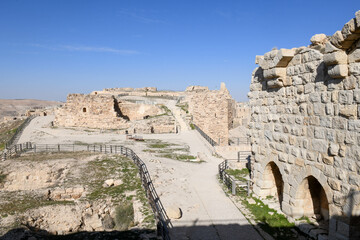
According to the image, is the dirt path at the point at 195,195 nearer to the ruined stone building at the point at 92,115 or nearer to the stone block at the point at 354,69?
the stone block at the point at 354,69

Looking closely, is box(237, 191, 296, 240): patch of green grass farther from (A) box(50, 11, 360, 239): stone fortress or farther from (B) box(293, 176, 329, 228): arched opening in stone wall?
(B) box(293, 176, 329, 228): arched opening in stone wall

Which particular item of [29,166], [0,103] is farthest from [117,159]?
[0,103]

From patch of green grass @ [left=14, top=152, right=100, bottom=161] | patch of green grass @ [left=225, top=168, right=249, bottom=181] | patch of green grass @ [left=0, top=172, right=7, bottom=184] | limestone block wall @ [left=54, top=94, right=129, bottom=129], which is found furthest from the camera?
limestone block wall @ [left=54, top=94, right=129, bottom=129]

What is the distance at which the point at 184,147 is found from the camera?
22750mm

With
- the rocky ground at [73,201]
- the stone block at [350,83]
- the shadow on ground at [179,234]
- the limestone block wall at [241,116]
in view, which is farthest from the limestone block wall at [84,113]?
the stone block at [350,83]

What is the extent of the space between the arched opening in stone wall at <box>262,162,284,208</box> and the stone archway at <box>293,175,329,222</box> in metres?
1.65

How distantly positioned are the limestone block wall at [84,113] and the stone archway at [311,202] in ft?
86.0

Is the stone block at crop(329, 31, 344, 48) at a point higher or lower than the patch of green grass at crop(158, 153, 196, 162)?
higher

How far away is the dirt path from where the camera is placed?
27.8ft

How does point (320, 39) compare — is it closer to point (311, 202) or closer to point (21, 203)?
point (311, 202)

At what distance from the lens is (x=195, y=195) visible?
462 inches

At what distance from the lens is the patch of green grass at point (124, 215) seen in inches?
413

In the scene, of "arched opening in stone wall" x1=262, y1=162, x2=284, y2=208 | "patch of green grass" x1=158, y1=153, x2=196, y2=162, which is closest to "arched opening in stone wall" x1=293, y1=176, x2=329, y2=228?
→ "arched opening in stone wall" x1=262, y1=162, x2=284, y2=208

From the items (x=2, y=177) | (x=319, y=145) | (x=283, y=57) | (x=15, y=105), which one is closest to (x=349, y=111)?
(x=319, y=145)
